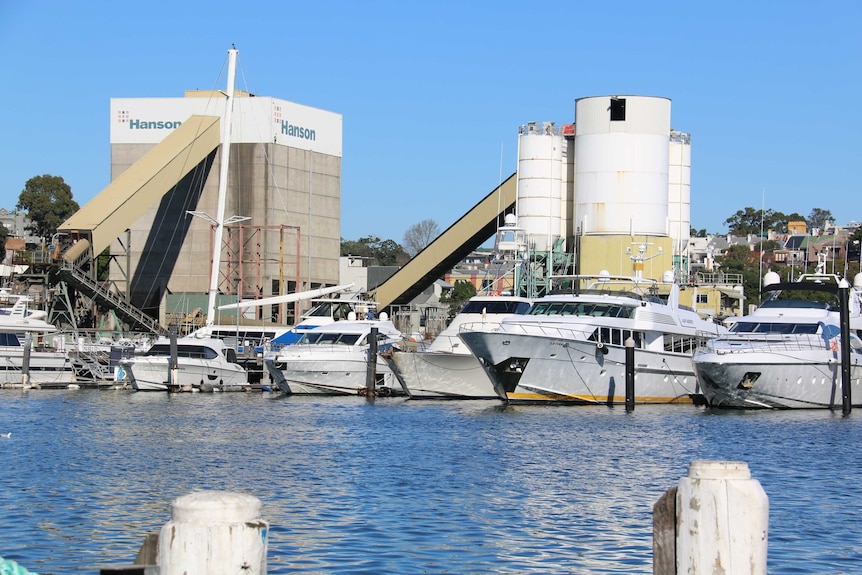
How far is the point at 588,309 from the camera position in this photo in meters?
48.6

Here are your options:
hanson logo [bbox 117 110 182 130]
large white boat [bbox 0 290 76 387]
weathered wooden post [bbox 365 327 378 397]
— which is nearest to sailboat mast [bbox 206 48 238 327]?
large white boat [bbox 0 290 76 387]

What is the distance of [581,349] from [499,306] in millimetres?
8443

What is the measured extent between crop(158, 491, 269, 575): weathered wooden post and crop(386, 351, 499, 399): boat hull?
45308mm

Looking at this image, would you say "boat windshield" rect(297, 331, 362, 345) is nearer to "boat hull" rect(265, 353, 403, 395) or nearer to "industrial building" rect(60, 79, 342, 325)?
"boat hull" rect(265, 353, 403, 395)

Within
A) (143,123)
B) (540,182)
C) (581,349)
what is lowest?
(581,349)

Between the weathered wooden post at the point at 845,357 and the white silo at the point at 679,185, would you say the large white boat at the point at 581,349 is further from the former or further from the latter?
the white silo at the point at 679,185

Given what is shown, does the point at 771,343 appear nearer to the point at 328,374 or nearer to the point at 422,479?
the point at 328,374

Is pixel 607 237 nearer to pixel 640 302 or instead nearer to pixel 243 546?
pixel 640 302

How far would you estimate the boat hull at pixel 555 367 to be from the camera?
46594 mm

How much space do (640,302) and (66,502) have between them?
2997 centimetres

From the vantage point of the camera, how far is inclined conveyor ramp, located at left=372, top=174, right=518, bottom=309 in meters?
82.4

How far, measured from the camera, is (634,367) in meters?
47.8

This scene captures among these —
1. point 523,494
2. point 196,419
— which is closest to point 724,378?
point 196,419

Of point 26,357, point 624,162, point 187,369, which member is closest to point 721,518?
point 187,369
